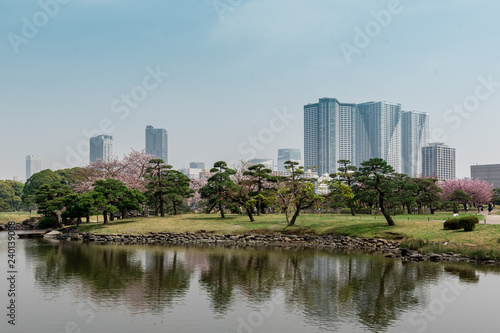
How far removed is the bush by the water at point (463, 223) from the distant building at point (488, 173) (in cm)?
13995

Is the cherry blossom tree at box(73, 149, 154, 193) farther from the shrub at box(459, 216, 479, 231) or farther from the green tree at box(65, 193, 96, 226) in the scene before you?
the shrub at box(459, 216, 479, 231)

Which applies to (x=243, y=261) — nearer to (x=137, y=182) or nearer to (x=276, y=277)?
(x=276, y=277)

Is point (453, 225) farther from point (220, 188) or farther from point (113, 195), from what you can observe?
point (113, 195)

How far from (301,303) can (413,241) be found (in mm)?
Answer: 21367

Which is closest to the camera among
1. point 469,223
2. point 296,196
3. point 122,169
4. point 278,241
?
point 469,223

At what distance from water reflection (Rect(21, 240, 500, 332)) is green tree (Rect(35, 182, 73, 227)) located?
69.2 ft

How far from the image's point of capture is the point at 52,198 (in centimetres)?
6122

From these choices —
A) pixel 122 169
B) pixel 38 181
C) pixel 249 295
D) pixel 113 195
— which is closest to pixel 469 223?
pixel 249 295

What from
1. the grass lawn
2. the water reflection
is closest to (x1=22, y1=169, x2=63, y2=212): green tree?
the grass lawn

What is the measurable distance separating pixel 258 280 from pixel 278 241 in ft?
69.2

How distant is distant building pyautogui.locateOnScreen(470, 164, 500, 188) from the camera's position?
162 metres

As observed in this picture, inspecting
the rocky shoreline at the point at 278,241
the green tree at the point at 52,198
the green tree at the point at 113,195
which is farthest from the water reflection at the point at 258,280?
the green tree at the point at 52,198

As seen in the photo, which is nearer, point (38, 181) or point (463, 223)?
point (463, 223)

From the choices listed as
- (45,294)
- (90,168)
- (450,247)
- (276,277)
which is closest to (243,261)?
(276,277)
